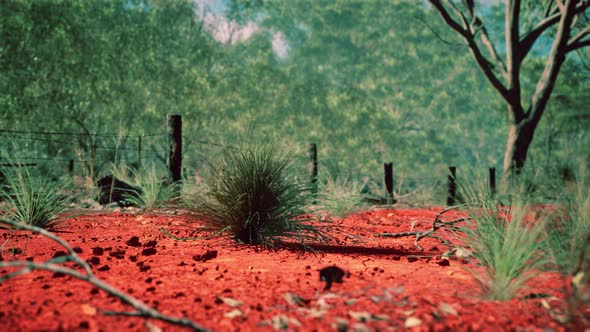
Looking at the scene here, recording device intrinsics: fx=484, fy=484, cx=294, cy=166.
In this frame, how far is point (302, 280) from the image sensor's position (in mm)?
2879

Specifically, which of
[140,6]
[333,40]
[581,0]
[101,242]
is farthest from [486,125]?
[101,242]

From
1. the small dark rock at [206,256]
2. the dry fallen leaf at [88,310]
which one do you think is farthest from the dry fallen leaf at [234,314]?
the small dark rock at [206,256]

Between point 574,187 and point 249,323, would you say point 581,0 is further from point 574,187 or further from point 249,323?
point 249,323

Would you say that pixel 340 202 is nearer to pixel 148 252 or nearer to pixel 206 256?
pixel 206 256

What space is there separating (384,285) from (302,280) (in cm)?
48

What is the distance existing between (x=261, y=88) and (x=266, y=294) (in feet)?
76.1

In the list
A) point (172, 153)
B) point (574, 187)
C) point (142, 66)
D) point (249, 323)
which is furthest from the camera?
point (142, 66)

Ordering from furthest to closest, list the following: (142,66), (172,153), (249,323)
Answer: (142,66), (172,153), (249,323)

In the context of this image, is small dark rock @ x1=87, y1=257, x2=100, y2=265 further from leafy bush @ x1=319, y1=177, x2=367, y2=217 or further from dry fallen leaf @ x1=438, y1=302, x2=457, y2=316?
leafy bush @ x1=319, y1=177, x2=367, y2=217

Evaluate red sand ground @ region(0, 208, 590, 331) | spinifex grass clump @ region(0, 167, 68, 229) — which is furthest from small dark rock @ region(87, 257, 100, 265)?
spinifex grass clump @ region(0, 167, 68, 229)

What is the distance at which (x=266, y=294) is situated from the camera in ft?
8.49

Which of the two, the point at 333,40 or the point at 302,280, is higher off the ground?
the point at 333,40

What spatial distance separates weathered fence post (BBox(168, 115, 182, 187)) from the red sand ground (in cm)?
363

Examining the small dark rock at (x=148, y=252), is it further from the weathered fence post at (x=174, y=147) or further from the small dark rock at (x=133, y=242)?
the weathered fence post at (x=174, y=147)
